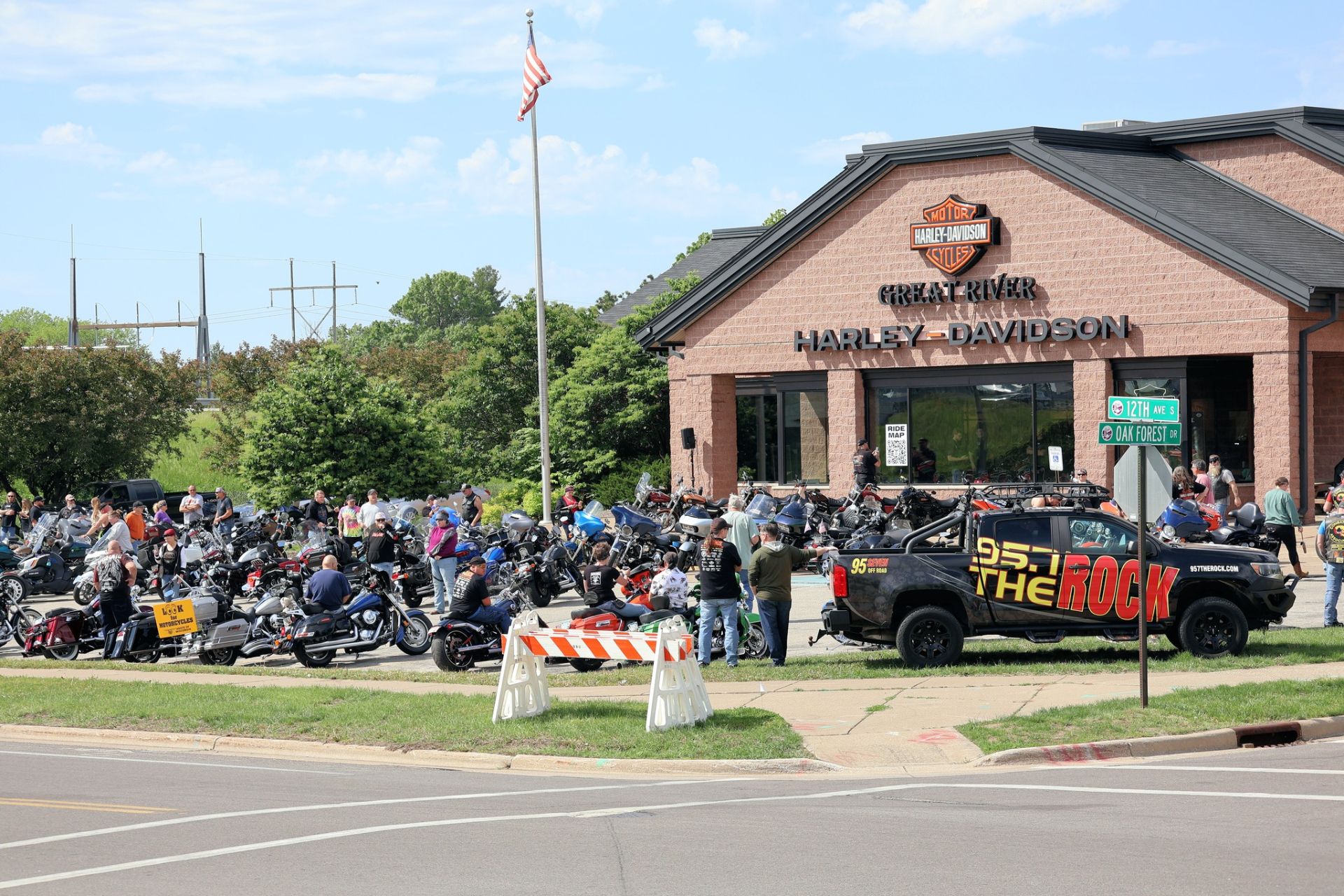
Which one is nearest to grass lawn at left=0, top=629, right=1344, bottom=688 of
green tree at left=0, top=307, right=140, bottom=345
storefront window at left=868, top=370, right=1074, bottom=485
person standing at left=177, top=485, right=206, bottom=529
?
person standing at left=177, top=485, right=206, bottom=529

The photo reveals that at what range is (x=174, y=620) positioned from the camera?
21.6 meters

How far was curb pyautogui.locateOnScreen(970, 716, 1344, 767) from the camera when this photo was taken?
42.9ft

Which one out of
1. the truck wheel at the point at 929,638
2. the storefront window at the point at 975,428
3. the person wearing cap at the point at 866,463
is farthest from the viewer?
the person wearing cap at the point at 866,463

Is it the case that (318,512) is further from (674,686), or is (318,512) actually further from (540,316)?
(674,686)

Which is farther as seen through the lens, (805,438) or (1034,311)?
(805,438)

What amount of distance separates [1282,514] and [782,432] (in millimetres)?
17742

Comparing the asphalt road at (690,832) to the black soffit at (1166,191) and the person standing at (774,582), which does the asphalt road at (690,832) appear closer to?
the person standing at (774,582)

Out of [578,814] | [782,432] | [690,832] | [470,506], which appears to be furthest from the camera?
[782,432]

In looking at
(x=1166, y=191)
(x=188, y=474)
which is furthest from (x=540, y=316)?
(x=188, y=474)

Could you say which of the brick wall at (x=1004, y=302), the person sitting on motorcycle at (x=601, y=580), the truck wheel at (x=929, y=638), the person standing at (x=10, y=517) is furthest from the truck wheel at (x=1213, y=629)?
the person standing at (x=10, y=517)

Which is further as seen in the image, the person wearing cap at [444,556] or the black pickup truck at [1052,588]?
the person wearing cap at [444,556]

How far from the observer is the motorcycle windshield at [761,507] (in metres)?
28.3

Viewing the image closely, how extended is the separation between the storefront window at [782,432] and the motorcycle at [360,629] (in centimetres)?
1814

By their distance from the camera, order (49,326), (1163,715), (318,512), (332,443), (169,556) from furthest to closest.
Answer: (49,326) < (332,443) < (318,512) < (169,556) < (1163,715)
